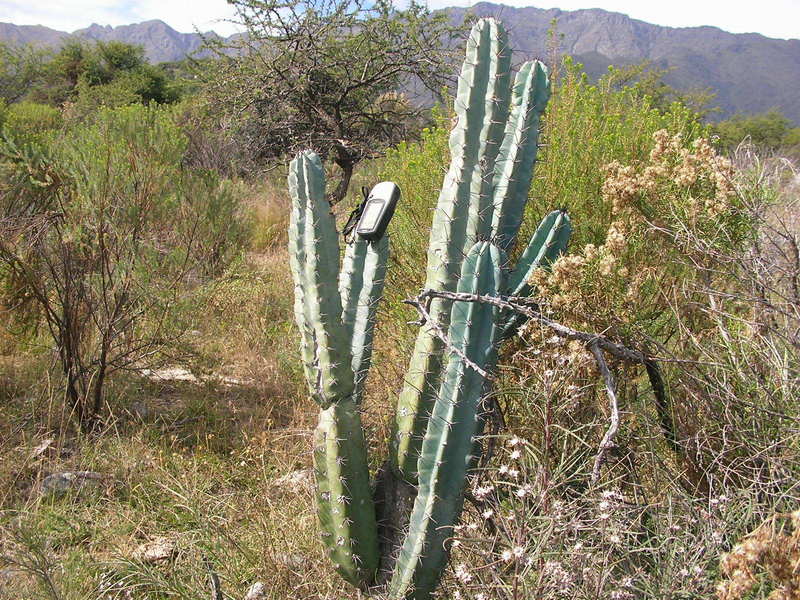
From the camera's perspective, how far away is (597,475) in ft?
5.54

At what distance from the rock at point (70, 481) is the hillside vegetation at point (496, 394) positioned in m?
0.01

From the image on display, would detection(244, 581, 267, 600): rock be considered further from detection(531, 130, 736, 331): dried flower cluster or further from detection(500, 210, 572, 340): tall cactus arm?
detection(531, 130, 736, 331): dried flower cluster

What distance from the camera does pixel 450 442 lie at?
2119 millimetres

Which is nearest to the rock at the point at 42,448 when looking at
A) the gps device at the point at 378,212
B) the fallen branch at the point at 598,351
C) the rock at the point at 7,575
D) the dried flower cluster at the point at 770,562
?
the rock at the point at 7,575

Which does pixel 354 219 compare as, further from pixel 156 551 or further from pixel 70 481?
pixel 70 481

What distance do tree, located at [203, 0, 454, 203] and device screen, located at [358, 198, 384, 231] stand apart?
22.8 ft

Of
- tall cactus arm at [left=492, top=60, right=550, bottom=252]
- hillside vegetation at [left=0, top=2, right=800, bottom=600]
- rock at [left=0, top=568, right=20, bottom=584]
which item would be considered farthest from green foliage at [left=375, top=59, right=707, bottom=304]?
rock at [left=0, top=568, right=20, bottom=584]

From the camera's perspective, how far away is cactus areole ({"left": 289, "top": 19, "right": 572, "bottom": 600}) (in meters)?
2.13

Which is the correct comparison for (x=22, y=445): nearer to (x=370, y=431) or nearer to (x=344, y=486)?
(x=370, y=431)

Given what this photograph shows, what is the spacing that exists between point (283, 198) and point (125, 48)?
2168 cm

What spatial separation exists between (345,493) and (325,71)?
29.5 ft

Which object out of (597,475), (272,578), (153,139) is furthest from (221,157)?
(597,475)

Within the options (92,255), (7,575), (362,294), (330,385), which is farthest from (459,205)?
(92,255)

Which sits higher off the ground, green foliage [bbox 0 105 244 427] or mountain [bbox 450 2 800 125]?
mountain [bbox 450 2 800 125]
